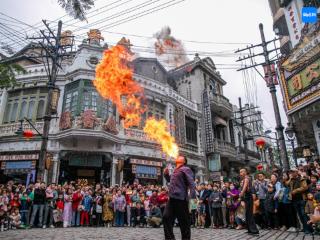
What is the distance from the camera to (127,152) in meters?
18.8

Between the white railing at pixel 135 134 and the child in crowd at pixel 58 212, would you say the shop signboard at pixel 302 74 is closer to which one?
the white railing at pixel 135 134

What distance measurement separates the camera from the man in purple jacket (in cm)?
532

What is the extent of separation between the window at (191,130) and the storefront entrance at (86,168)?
8.51m

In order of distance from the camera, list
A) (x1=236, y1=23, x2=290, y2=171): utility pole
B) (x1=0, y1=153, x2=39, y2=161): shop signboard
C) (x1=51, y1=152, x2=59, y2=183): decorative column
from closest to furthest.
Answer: (x1=236, y1=23, x2=290, y2=171): utility pole < (x1=51, y1=152, x2=59, y2=183): decorative column < (x1=0, y1=153, x2=39, y2=161): shop signboard

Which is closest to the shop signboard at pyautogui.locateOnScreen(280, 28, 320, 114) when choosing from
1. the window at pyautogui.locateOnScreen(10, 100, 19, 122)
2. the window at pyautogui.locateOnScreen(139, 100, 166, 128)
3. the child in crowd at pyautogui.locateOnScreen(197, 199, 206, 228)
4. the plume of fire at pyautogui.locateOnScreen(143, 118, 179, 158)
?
the child in crowd at pyautogui.locateOnScreen(197, 199, 206, 228)

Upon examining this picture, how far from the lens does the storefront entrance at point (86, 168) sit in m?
17.8

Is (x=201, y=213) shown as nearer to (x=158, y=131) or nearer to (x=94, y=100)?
(x=158, y=131)

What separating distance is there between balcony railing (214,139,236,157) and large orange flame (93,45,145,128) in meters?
8.86

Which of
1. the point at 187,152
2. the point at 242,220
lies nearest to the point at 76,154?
the point at 187,152

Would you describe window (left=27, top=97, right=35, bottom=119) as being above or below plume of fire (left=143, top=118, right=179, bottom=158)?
above

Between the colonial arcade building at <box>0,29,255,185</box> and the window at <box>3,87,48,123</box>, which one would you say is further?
the window at <box>3,87,48,123</box>

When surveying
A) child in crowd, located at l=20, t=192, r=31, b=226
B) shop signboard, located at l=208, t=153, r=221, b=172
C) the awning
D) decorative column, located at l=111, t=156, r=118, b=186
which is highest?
the awning

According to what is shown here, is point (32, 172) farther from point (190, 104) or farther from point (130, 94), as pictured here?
point (190, 104)

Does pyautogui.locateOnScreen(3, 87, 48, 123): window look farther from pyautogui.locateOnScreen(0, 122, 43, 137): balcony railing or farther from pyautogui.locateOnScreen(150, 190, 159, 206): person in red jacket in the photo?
pyautogui.locateOnScreen(150, 190, 159, 206): person in red jacket
